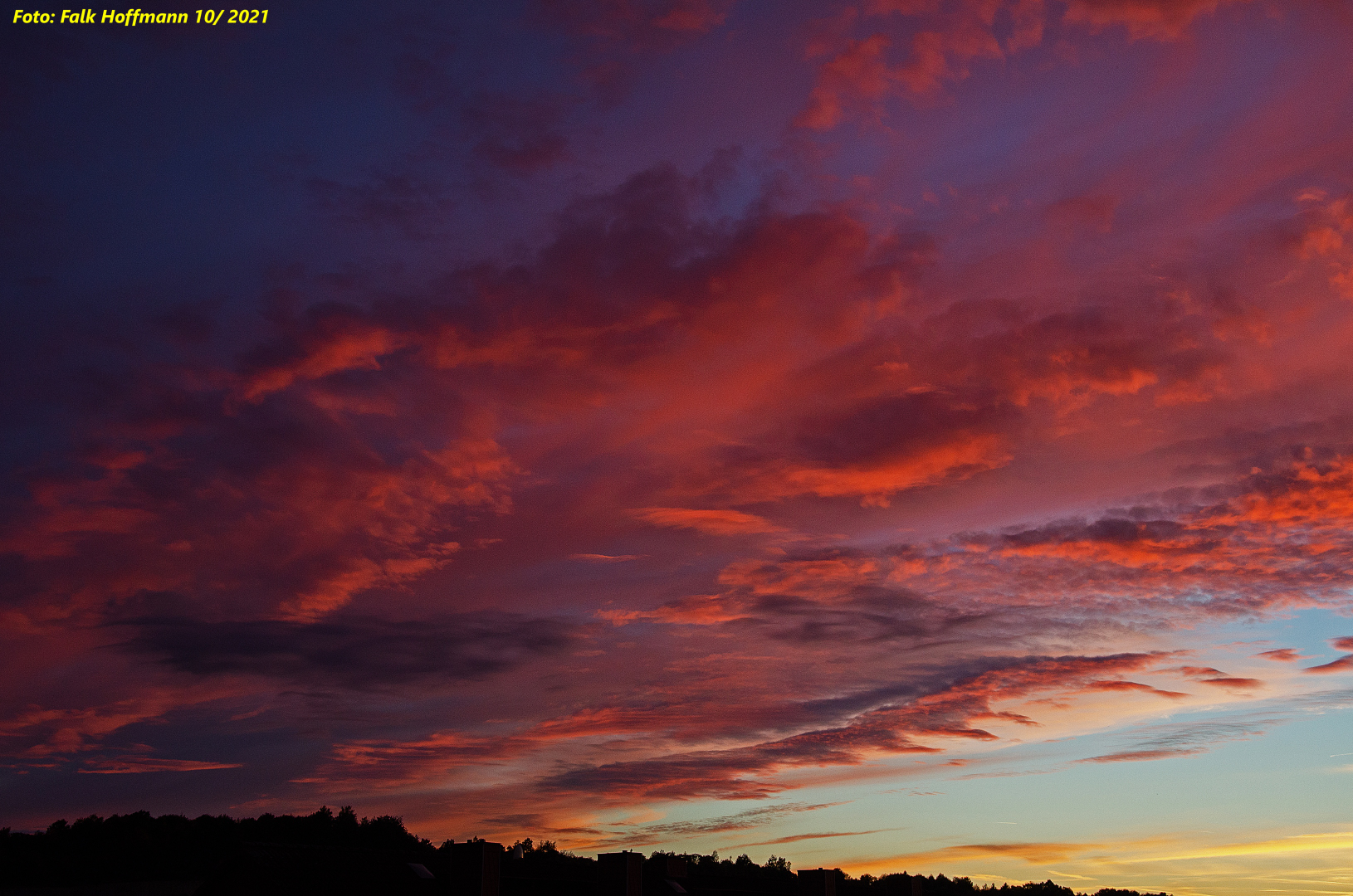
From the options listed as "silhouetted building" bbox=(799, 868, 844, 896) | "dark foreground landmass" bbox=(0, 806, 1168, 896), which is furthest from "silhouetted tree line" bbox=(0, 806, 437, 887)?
"silhouetted building" bbox=(799, 868, 844, 896)

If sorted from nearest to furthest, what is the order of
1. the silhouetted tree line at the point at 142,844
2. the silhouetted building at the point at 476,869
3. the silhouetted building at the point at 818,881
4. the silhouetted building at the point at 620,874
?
the silhouetted building at the point at 476,869, the silhouetted building at the point at 620,874, the silhouetted building at the point at 818,881, the silhouetted tree line at the point at 142,844

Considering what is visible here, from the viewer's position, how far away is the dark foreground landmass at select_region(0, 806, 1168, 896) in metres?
42.2

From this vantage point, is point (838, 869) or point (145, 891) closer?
point (838, 869)

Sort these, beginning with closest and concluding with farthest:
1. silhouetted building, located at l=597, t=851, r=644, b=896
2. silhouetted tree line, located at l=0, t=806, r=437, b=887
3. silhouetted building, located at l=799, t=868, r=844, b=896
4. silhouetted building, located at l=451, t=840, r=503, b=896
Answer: silhouetted building, located at l=451, t=840, r=503, b=896 < silhouetted building, located at l=597, t=851, r=644, b=896 < silhouetted building, located at l=799, t=868, r=844, b=896 < silhouetted tree line, located at l=0, t=806, r=437, b=887

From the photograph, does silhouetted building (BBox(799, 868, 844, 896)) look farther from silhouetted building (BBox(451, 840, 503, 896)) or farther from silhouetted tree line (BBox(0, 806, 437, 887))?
silhouetted tree line (BBox(0, 806, 437, 887))

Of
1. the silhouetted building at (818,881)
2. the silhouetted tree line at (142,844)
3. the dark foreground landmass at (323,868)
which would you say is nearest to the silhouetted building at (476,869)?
the dark foreground landmass at (323,868)

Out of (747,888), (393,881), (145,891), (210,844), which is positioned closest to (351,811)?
(210,844)

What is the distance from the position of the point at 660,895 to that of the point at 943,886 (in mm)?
126278

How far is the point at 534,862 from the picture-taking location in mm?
46094

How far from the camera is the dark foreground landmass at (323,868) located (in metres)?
42.2

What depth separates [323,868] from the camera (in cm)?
4334

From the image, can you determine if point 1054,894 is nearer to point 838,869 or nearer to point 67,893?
point 838,869

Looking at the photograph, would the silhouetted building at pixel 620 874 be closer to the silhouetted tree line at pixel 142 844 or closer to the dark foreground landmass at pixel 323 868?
the dark foreground landmass at pixel 323 868

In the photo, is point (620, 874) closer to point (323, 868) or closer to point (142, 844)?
point (323, 868)
